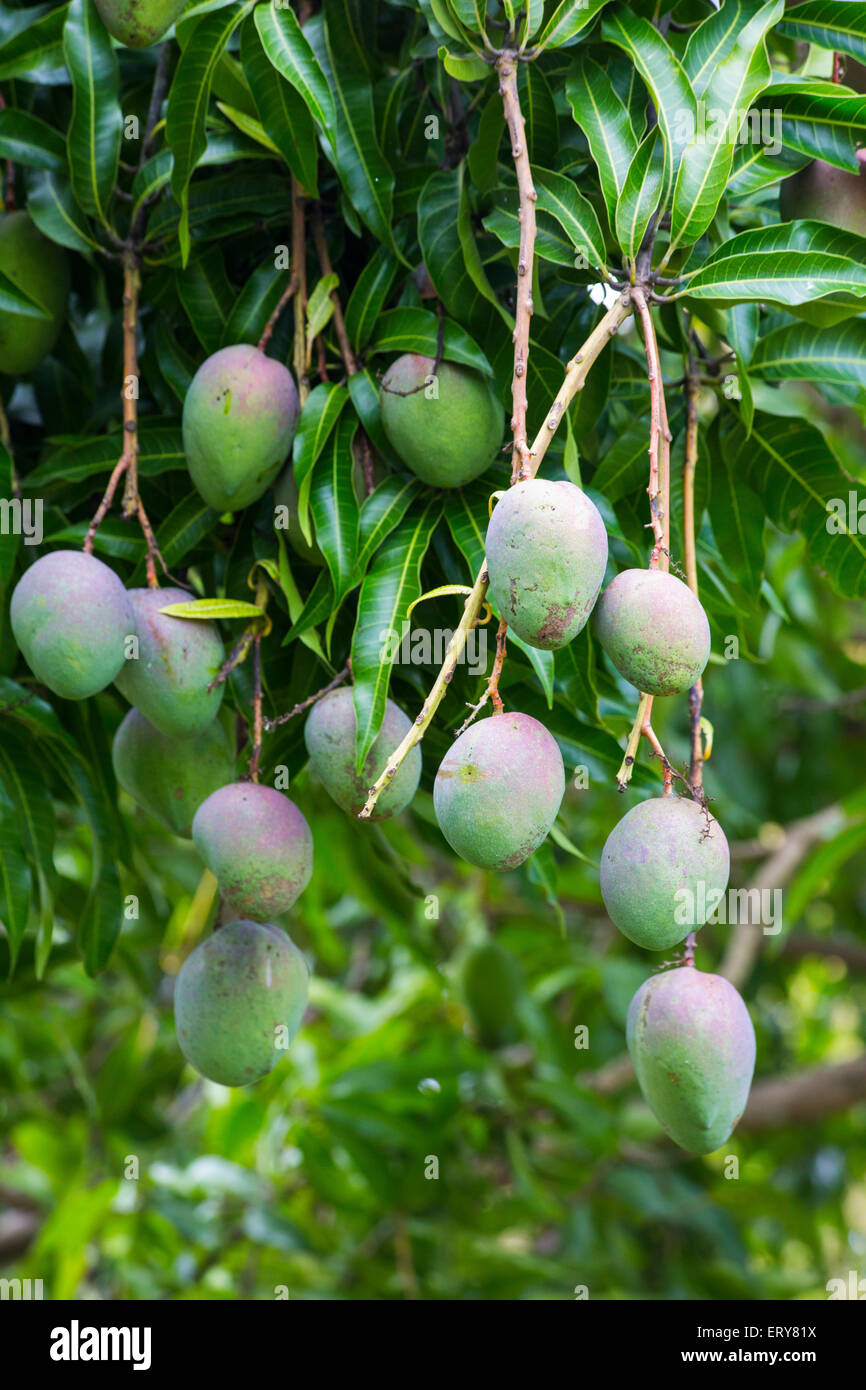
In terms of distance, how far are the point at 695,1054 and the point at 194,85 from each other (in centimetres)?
59

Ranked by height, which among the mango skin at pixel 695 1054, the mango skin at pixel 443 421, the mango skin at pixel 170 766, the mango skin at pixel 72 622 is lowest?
the mango skin at pixel 695 1054

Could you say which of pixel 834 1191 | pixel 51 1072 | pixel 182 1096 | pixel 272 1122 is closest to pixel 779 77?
pixel 272 1122

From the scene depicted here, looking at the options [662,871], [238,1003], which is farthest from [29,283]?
[662,871]

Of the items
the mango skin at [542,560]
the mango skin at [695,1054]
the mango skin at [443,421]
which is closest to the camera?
the mango skin at [542,560]

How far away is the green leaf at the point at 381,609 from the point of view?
0.67 m

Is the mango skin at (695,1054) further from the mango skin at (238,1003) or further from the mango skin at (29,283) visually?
the mango skin at (29,283)

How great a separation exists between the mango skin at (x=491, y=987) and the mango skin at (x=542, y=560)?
1200 millimetres

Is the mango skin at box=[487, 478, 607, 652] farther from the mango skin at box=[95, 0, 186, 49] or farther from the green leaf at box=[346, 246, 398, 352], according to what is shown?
the mango skin at box=[95, 0, 186, 49]

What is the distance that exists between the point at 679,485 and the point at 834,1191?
212 cm

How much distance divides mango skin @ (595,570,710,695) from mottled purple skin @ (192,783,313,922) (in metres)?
0.24

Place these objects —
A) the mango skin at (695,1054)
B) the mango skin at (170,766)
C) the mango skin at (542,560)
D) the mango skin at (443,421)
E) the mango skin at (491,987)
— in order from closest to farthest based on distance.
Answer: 1. the mango skin at (542,560)
2. the mango skin at (695,1054)
3. the mango skin at (443,421)
4. the mango skin at (170,766)
5. the mango skin at (491,987)

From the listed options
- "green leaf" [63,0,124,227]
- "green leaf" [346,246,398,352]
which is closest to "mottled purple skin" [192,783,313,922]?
"green leaf" [346,246,398,352]

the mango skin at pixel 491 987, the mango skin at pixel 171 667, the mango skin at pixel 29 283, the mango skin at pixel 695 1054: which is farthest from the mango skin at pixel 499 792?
the mango skin at pixel 491 987

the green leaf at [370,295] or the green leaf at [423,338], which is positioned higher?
the green leaf at [370,295]
